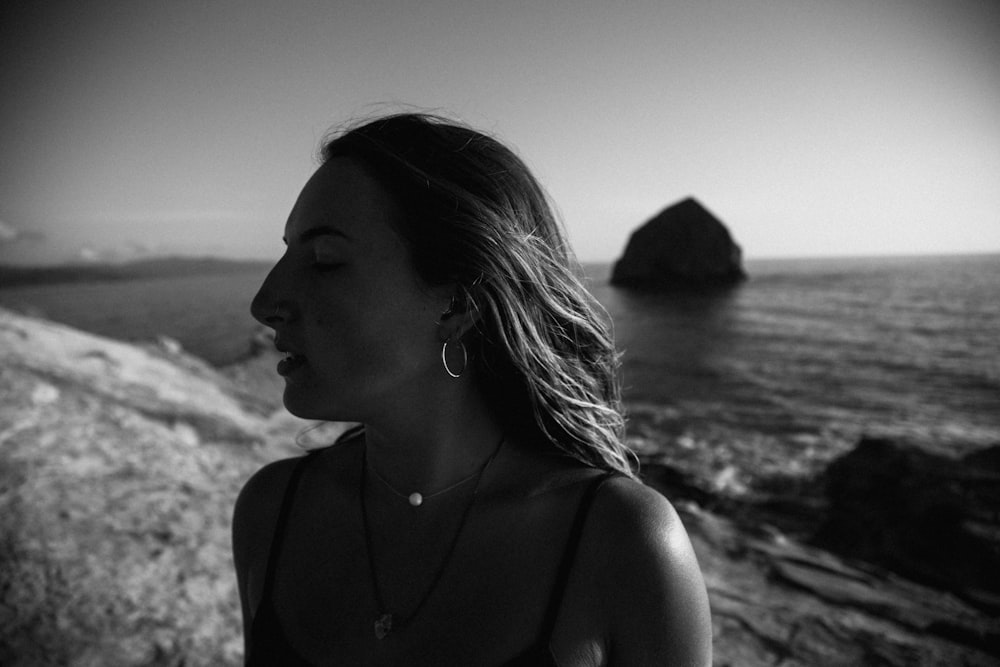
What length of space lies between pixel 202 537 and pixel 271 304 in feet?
6.29

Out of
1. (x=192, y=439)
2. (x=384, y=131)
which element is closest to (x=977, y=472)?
(x=384, y=131)

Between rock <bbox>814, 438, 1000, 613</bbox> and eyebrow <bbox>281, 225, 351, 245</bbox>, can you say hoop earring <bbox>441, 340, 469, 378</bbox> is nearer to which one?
eyebrow <bbox>281, 225, 351, 245</bbox>

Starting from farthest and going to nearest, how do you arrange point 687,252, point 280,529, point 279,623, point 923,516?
point 687,252
point 923,516
point 280,529
point 279,623

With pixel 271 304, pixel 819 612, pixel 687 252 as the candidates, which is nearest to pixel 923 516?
pixel 819 612

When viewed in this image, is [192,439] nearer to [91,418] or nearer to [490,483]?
[91,418]

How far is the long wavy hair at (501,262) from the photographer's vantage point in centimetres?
139

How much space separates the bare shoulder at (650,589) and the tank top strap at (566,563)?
0.04 m

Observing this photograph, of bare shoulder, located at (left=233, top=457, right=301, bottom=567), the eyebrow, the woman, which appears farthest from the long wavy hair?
bare shoulder, located at (left=233, top=457, right=301, bottom=567)

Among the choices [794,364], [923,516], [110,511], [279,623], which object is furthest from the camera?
[794,364]

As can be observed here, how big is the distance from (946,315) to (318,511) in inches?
1533

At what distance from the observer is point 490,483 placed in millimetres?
1478

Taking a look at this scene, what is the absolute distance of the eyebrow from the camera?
1349mm

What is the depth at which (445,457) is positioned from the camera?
149 cm

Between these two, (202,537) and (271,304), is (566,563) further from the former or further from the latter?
(202,537)
